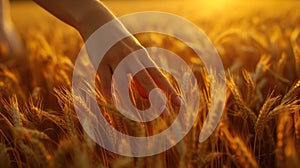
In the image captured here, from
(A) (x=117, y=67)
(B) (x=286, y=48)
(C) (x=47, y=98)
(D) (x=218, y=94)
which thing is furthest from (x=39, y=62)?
(D) (x=218, y=94)

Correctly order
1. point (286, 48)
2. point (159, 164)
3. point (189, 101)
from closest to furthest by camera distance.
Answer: point (159, 164)
point (189, 101)
point (286, 48)

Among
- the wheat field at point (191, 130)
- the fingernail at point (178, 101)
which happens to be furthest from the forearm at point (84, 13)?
the fingernail at point (178, 101)

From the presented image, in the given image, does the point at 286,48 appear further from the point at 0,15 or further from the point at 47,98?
the point at 0,15

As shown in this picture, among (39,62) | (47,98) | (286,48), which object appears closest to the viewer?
Result: (47,98)

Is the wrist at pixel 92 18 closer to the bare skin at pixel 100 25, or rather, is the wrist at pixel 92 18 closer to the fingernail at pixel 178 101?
the bare skin at pixel 100 25

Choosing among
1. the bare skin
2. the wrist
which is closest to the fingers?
the bare skin

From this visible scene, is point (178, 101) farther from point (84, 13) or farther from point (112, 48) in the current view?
point (84, 13)

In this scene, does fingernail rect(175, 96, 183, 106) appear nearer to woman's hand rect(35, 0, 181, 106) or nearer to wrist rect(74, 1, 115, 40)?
woman's hand rect(35, 0, 181, 106)
